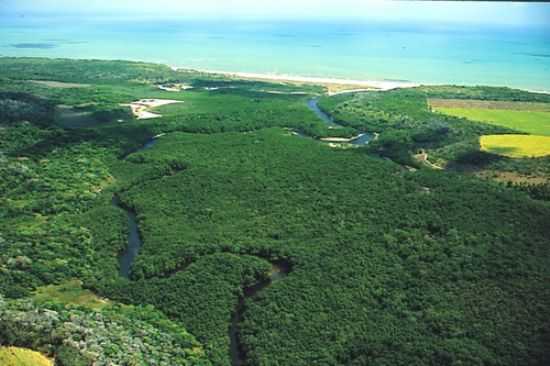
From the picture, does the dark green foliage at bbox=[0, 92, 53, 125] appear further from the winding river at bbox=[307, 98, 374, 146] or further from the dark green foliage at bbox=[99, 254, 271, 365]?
the dark green foliage at bbox=[99, 254, 271, 365]

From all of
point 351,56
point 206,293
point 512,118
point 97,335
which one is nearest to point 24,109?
point 206,293

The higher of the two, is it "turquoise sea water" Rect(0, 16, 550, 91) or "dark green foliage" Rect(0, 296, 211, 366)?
"turquoise sea water" Rect(0, 16, 550, 91)

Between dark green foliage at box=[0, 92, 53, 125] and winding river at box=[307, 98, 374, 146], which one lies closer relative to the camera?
dark green foliage at box=[0, 92, 53, 125]

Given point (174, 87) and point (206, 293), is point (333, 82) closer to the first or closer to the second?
point (174, 87)

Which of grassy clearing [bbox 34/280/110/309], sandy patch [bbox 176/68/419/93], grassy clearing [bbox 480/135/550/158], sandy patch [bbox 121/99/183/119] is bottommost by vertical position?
grassy clearing [bbox 34/280/110/309]

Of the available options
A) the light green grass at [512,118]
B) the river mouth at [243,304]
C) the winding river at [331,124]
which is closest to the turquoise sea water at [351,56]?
the light green grass at [512,118]

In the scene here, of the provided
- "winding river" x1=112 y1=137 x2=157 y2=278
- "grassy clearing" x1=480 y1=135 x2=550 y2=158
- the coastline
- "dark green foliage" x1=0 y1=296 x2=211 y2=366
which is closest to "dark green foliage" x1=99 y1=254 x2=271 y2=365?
"dark green foliage" x1=0 y1=296 x2=211 y2=366
